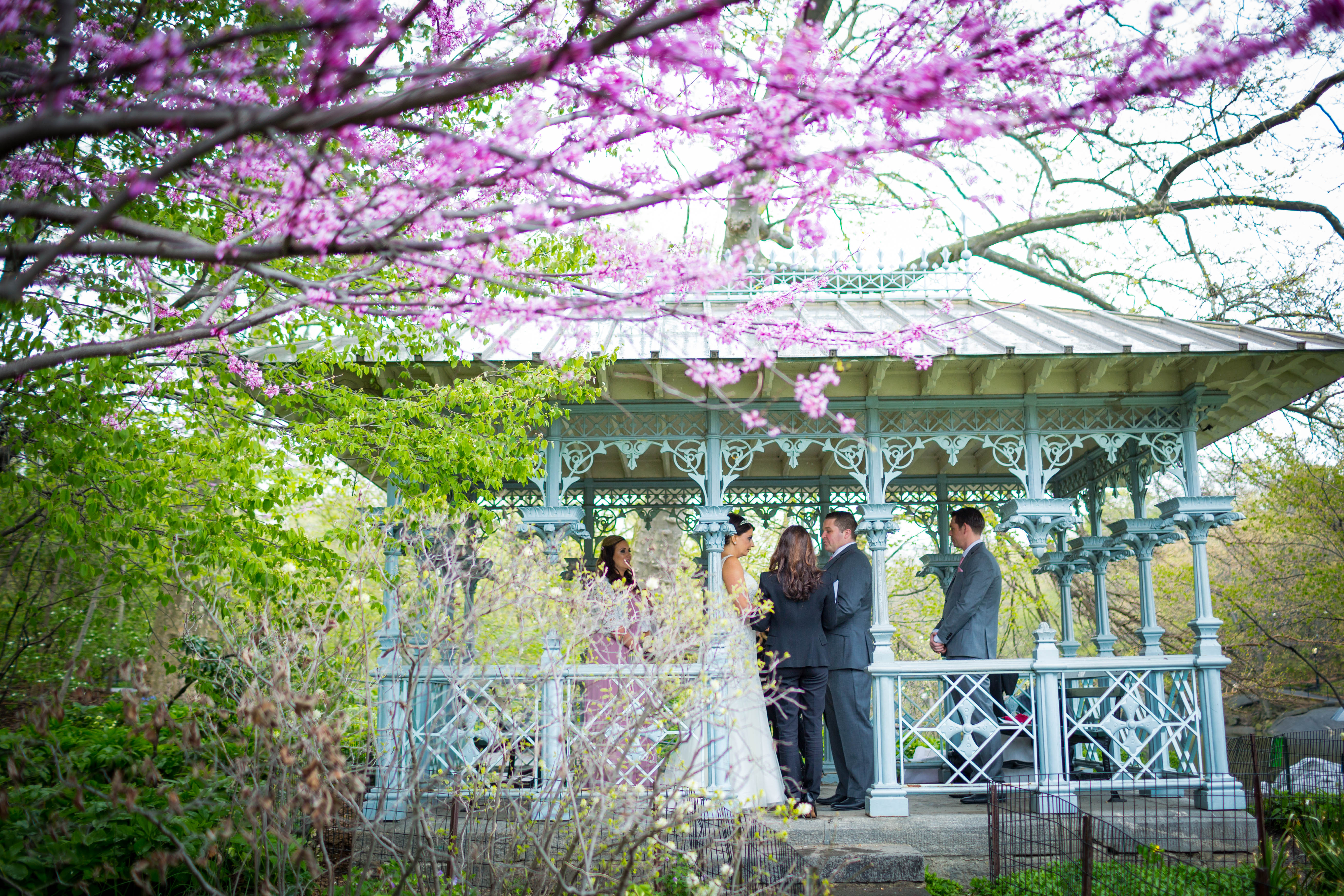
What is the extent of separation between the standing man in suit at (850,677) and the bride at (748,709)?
0.48m

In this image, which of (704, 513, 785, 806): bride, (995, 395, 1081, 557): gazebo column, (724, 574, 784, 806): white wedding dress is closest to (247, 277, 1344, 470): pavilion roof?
(995, 395, 1081, 557): gazebo column

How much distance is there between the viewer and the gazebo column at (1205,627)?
682cm

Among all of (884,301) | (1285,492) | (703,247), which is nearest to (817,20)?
(884,301)

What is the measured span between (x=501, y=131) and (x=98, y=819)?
3.76 m

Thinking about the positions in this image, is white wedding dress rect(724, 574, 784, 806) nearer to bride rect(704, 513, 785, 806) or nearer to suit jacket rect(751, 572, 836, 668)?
bride rect(704, 513, 785, 806)

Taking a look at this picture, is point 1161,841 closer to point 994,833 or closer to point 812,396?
point 994,833

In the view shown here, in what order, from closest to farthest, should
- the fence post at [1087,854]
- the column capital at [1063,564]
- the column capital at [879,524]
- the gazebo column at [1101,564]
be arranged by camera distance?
the fence post at [1087,854] < the column capital at [879,524] < the gazebo column at [1101,564] < the column capital at [1063,564]

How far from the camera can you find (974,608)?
721cm

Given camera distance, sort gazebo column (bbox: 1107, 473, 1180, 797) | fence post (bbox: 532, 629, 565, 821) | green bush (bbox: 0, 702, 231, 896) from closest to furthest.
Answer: green bush (bbox: 0, 702, 231, 896) < fence post (bbox: 532, 629, 565, 821) < gazebo column (bbox: 1107, 473, 1180, 797)

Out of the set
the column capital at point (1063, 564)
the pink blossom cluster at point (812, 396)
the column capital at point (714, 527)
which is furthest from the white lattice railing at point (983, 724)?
the pink blossom cluster at point (812, 396)

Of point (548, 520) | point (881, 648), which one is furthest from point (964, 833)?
point (548, 520)

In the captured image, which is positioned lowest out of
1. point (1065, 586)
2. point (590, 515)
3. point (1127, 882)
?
point (1127, 882)

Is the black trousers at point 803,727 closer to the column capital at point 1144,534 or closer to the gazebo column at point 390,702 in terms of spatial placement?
the gazebo column at point 390,702

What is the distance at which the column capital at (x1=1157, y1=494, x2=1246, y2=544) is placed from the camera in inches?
289
